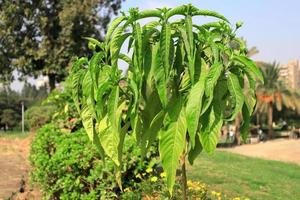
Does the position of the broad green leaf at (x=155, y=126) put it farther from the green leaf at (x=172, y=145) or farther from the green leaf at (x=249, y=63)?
the green leaf at (x=249, y=63)

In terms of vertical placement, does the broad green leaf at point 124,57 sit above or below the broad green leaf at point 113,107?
above

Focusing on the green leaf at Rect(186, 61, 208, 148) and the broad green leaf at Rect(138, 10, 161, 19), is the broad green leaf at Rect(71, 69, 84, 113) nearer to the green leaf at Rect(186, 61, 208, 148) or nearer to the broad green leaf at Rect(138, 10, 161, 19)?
the broad green leaf at Rect(138, 10, 161, 19)

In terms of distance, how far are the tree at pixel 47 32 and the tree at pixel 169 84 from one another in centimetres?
2391

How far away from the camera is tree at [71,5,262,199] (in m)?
1.84

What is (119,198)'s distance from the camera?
455 centimetres


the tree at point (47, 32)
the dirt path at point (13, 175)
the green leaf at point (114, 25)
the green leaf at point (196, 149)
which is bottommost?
the dirt path at point (13, 175)

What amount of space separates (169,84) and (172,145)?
0.96 feet

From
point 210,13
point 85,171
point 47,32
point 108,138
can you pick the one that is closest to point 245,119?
point 210,13

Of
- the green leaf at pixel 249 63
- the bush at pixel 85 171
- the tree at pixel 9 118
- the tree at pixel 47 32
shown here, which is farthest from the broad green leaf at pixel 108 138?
the tree at pixel 9 118

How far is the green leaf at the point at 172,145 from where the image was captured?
1837 mm

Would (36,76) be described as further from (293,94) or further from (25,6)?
(293,94)

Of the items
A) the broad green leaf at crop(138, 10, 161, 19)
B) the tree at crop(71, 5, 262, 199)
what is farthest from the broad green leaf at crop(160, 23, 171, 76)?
the broad green leaf at crop(138, 10, 161, 19)

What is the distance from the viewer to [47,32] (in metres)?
27.1

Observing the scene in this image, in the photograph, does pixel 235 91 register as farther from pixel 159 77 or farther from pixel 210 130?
pixel 159 77
